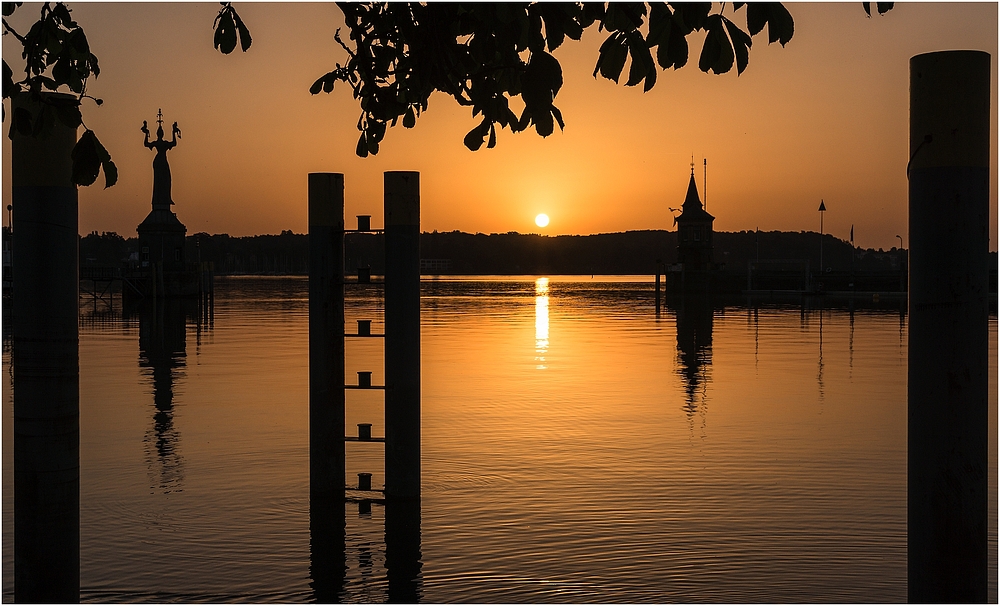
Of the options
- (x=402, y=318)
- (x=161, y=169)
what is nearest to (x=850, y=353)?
(x=402, y=318)

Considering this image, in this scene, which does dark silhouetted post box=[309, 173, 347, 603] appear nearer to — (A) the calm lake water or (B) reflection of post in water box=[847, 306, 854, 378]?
(A) the calm lake water

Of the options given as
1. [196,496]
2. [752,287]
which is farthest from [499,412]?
[752,287]

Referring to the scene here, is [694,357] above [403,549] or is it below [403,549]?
above

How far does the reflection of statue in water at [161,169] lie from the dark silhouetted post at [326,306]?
73.8m

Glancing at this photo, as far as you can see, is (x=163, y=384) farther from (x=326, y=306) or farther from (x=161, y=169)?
(x=161, y=169)

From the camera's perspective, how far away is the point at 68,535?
17.1ft

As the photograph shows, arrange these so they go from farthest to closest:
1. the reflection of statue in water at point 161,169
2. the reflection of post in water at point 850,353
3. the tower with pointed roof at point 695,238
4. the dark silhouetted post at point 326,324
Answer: the tower with pointed roof at point 695,238 < the reflection of statue in water at point 161,169 < the reflection of post in water at point 850,353 < the dark silhouetted post at point 326,324

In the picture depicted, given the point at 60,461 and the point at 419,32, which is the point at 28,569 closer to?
the point at 60,461

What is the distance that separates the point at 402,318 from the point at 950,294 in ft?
21.2

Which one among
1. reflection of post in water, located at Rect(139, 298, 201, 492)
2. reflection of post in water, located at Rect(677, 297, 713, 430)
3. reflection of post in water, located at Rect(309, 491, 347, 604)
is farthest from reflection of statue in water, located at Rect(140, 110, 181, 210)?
reflection of post in water, located at Rect(309, 491, 347, 604)

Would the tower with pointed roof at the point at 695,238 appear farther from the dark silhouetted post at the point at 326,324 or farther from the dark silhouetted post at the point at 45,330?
the dark silhouetted post at the point at 45,330

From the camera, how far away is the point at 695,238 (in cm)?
10738

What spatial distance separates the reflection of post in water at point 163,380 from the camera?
13.3 metres

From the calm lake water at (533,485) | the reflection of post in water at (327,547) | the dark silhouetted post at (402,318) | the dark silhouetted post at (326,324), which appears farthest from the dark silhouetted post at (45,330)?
the dark silhouetted post at (402,318)
